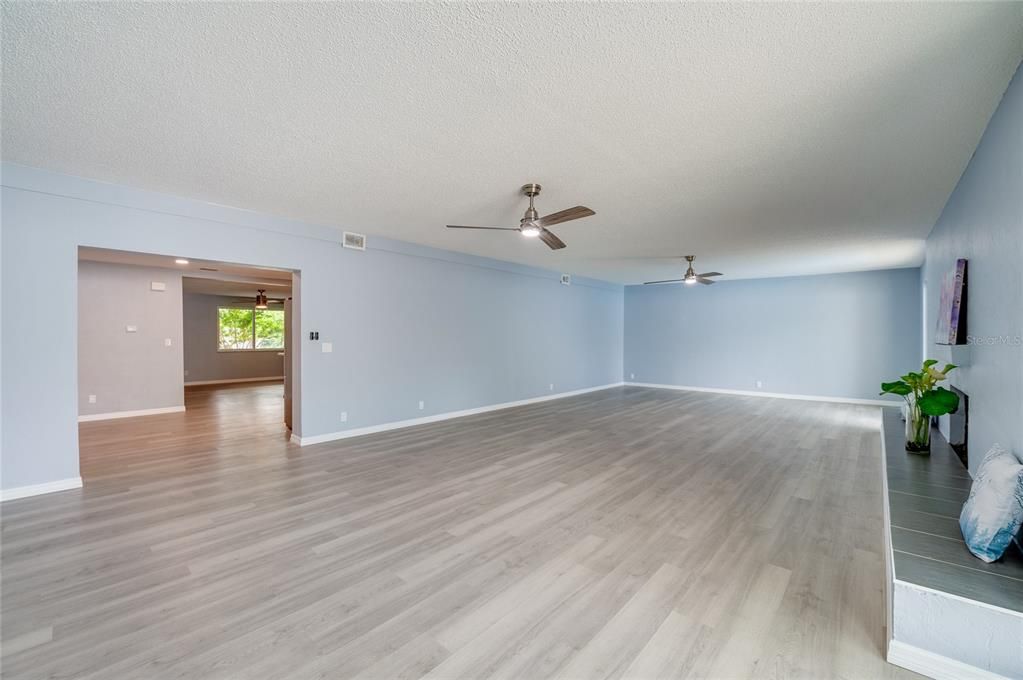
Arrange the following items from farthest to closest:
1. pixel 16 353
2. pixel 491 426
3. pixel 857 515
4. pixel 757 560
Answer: pixel 491 426 → pixel 16 353 → pixel 857 515 → pixel 757 560

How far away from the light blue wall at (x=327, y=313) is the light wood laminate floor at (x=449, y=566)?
75 cm

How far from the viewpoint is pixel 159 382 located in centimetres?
731

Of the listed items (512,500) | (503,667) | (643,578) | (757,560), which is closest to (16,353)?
(512,500)

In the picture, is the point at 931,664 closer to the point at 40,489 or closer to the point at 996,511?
the point at 996,511

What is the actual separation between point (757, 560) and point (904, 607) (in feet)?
2.82

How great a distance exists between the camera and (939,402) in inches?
125

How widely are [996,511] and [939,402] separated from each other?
167cm

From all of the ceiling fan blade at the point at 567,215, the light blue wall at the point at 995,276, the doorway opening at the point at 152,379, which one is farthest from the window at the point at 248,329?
the light blue wall at the point at 995,276

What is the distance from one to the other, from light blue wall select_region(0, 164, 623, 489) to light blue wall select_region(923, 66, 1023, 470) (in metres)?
5.51

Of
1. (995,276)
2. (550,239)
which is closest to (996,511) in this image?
(995,276)

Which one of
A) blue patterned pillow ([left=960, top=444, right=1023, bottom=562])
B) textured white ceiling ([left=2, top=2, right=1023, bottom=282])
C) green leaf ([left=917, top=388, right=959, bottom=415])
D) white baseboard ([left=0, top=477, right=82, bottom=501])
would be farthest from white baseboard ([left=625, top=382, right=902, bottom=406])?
white baseboard ([left=0, top=477, right=82, bottom=501])

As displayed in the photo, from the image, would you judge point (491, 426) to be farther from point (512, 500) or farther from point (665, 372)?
point (665, 372)

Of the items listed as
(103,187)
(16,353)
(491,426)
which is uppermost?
(103,187)

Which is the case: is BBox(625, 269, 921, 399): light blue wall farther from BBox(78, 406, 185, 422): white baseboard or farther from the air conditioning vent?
BBox(78, 406, 185, 422): white baseboard
